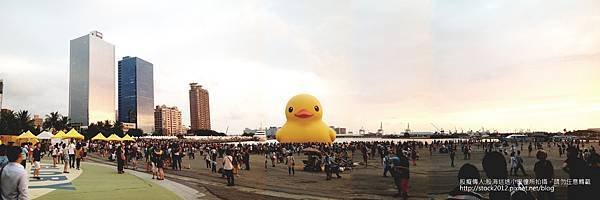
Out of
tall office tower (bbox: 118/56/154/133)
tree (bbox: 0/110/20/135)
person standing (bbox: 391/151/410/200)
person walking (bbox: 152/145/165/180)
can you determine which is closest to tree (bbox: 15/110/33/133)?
tree (bbox: 0/110/20/135)

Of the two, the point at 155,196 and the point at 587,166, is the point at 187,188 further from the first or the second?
the point at 587,166

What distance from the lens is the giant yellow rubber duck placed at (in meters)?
35.1

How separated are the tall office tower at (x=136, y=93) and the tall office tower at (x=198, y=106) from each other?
61.9 ft

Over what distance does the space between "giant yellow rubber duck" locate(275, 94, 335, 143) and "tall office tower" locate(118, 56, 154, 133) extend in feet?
521

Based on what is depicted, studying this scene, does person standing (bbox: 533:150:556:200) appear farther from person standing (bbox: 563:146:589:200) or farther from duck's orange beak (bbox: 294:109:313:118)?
duck's orange beak (bbox: 294:109:313:118)

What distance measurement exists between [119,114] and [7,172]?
204245 mm

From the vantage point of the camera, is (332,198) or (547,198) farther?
(332,198)

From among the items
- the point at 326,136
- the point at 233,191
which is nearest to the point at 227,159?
the point at 233,191

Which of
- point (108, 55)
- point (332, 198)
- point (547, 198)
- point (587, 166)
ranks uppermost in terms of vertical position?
point (108, 55)

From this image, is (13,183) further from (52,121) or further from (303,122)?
(52,121)

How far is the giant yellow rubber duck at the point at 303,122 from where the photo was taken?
35062 mm

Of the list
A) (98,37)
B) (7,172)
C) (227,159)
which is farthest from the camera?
(98,37)

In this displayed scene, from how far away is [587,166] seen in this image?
6.20 m

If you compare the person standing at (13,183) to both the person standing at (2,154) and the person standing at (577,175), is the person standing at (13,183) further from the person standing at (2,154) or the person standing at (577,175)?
the person standing at (577,175)
